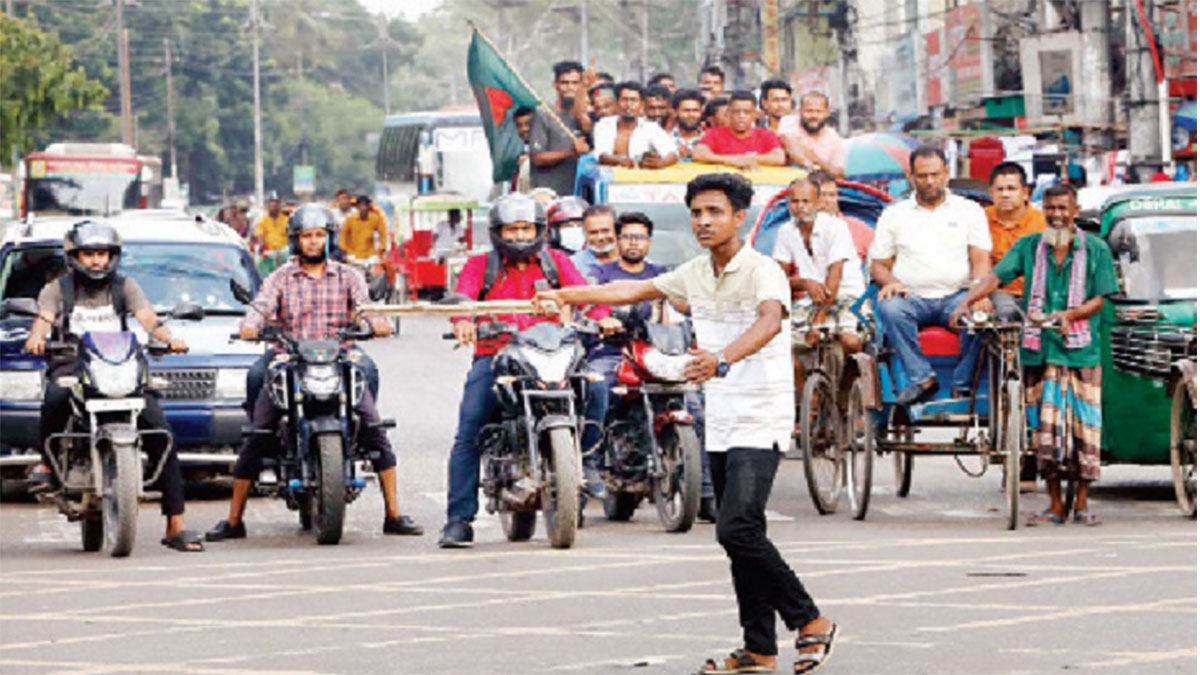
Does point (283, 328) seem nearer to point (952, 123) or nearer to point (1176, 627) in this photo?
point (1176, 627)

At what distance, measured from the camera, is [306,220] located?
1466 cm

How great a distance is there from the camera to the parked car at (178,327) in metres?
16.8

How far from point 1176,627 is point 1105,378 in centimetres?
510

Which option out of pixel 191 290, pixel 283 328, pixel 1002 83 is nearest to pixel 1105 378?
pixel 283 328

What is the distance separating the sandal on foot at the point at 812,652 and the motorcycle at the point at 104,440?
494 centimetres

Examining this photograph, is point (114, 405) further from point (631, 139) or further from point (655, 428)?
point (631, 139)

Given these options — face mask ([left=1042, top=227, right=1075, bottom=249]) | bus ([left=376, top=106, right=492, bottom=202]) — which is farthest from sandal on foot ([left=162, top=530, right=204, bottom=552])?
bus ([left=376, top=106, right=492, bottom=202])

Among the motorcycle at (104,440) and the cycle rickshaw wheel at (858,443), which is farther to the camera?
the cycle rickshaw wheel at (858,443)

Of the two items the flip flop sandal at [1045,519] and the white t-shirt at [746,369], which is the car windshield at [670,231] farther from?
the white t-shirt at [746,369]

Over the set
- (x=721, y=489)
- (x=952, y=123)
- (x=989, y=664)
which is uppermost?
(x=952, y=123)

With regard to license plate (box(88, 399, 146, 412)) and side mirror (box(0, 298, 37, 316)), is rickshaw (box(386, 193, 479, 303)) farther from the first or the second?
license plate (box(88, 399, 146, 412))

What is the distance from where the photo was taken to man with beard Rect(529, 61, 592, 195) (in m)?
22.5

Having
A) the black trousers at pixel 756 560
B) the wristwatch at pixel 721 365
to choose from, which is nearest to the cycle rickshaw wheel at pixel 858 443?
the black trousers at pixel 756 560

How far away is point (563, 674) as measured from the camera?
9.56m
